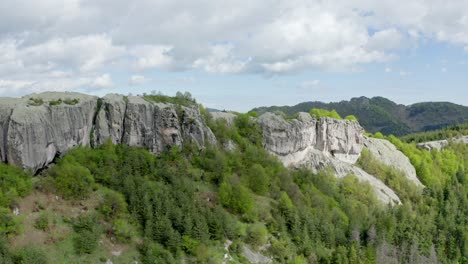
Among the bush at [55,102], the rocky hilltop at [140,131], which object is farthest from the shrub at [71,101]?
the bush at [55,102]

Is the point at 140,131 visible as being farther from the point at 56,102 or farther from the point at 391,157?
the point at 391,157

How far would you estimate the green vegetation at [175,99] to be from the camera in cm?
8005

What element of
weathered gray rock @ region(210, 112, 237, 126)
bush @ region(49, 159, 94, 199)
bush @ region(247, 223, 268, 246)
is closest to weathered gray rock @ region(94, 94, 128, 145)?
bush @ region(49, 159, 94, 199)

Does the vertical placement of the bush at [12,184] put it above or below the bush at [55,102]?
below

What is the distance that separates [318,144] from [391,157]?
2969 cm

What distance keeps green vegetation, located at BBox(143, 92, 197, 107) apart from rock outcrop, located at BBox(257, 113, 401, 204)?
59.6ft

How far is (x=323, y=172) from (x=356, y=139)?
20718mm

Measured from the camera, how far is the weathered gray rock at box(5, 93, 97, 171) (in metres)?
56.9

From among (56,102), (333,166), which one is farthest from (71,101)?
(333,166)

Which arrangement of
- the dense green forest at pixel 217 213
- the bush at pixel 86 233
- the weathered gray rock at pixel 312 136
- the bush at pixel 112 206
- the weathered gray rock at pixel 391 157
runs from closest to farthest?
the bush at pixel 86 233
the dense green forest at pixel 217 213
the bush at pixel 112 206
the weathered gray rock at pixel 312 136
the weathered gray rock at pixel 391 157

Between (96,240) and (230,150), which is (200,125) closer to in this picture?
(230,150)

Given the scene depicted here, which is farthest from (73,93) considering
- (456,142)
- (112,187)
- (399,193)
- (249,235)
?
(456,142)

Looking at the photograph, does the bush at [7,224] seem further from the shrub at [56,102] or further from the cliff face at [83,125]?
the shrub at [56,102]

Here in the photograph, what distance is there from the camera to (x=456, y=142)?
6147 inches
